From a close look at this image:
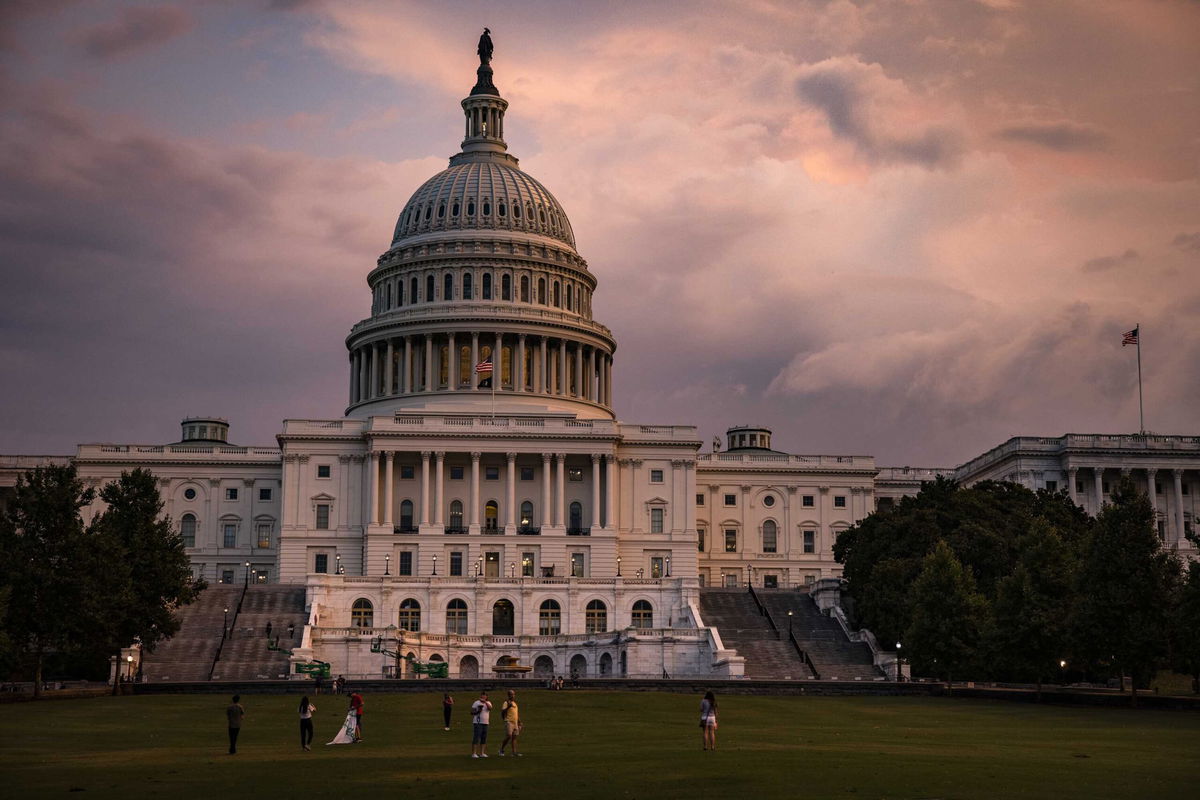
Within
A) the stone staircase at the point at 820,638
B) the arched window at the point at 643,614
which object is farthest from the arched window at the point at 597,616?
the stone staircase at the point at 820,638

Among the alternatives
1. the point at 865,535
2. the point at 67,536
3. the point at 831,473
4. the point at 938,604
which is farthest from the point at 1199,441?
the point at 67,536

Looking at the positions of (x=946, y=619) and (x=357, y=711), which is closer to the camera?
(x=357, y=711)

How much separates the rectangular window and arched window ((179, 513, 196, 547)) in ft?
167

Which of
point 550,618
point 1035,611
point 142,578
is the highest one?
point 142,578

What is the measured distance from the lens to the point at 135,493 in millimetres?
100500

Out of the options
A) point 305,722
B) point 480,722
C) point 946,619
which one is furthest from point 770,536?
point 480,722

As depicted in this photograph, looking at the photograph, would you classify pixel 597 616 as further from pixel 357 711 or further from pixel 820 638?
pixel 357 711

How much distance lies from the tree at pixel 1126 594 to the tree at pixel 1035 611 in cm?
313

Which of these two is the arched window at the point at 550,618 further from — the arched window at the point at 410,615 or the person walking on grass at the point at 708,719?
the person walking on grass at the point at 708,719

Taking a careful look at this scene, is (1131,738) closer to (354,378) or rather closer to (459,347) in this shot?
(459,347)

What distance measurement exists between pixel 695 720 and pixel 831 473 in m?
90.5

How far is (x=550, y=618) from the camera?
11719 cm

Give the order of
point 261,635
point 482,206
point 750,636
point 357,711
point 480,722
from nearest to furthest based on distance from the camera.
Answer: point 480,722 < point 357,711 < point 261,635 < point 750,636 < point 482,206

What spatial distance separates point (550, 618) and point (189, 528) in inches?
1659
